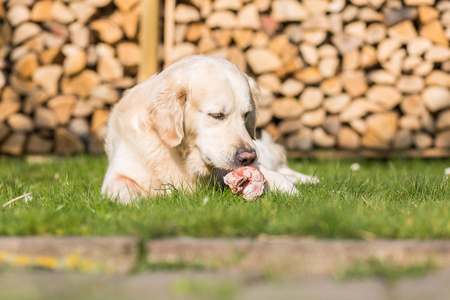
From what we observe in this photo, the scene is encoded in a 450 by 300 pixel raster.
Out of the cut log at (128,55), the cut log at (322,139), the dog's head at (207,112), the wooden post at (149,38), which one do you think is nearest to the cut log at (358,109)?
the cut log at (322,139)

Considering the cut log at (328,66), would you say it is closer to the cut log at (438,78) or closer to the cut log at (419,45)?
the cut log at (419,45)

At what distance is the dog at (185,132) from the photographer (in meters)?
2.98

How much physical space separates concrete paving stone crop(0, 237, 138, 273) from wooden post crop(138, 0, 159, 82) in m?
4.04

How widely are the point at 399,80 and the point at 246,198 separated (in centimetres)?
361

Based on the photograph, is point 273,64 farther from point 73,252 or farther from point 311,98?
point 73,252

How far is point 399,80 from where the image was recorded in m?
5.81

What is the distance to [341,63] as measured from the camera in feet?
19.5

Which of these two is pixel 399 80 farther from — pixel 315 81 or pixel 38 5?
pixel 38 5

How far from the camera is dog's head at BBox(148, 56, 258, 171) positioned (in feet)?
9.67

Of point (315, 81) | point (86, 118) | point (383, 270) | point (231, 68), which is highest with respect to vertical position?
point (231, 68)

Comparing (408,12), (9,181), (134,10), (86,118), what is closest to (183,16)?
(134,10)

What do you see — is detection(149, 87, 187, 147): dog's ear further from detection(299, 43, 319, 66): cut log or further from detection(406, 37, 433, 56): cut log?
detection(406, 37, 433, 56): cut log

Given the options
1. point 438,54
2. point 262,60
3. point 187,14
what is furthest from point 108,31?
point 438,54

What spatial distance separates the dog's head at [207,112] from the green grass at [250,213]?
240 mm
